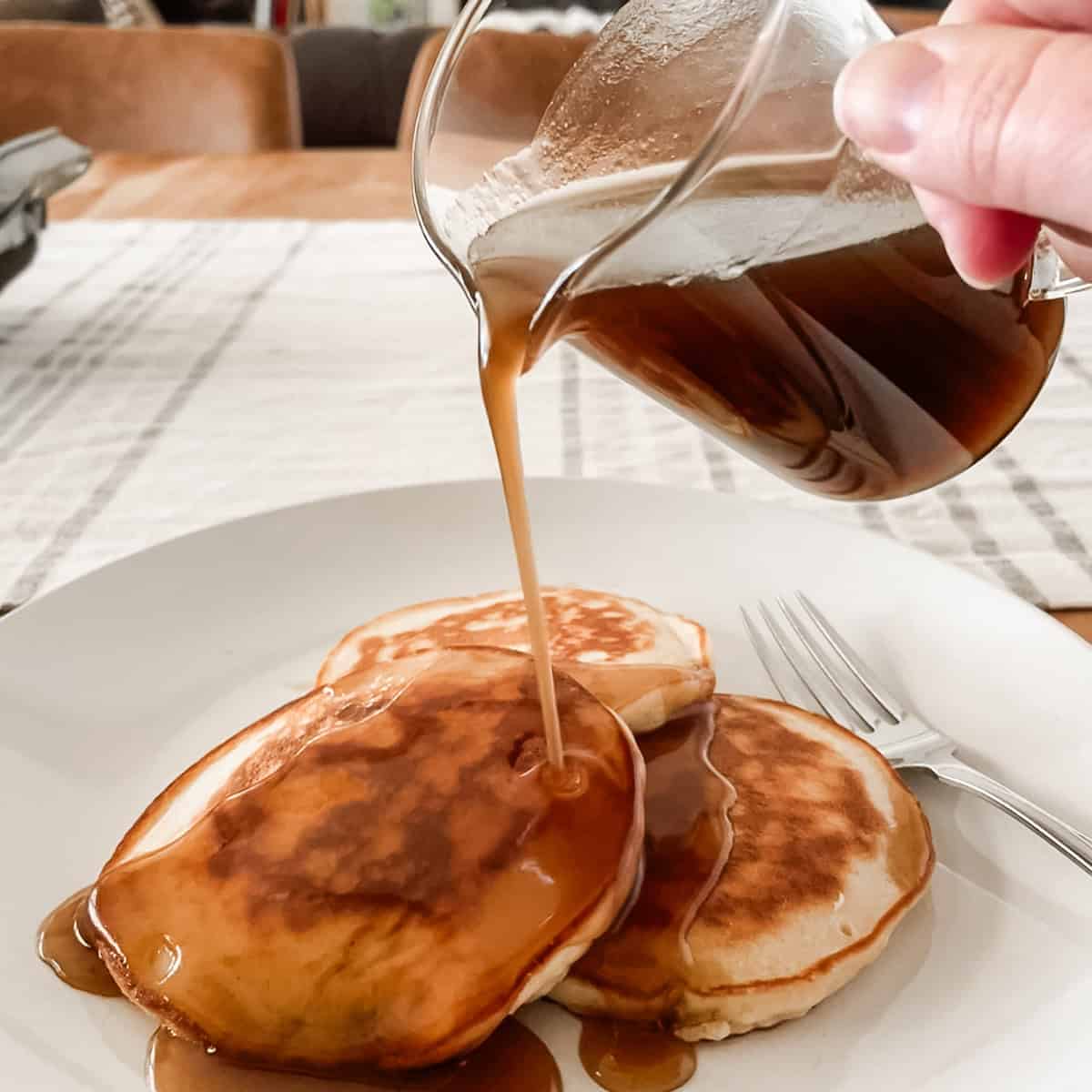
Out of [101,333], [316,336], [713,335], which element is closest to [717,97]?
[713,335]

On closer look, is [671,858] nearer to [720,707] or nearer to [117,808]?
[720,707]

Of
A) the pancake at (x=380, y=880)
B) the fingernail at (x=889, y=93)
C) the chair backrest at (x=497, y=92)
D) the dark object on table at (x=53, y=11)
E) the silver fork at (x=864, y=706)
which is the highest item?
the fingernail at (x=889, y=93)

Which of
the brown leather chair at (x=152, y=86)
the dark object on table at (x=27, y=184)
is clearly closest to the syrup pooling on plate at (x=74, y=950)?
the dark object on table at (x=27, y=184)

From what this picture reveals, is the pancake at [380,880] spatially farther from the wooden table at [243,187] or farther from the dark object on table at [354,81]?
the dark object on table at [354,81]

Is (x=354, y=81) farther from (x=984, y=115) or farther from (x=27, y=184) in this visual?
(x=984, y=115)

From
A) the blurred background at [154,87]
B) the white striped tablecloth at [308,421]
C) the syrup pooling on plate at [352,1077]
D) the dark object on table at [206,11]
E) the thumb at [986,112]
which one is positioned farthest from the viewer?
the dark object on table at [206,11]

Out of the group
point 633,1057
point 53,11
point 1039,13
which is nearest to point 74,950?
point 633,1057
